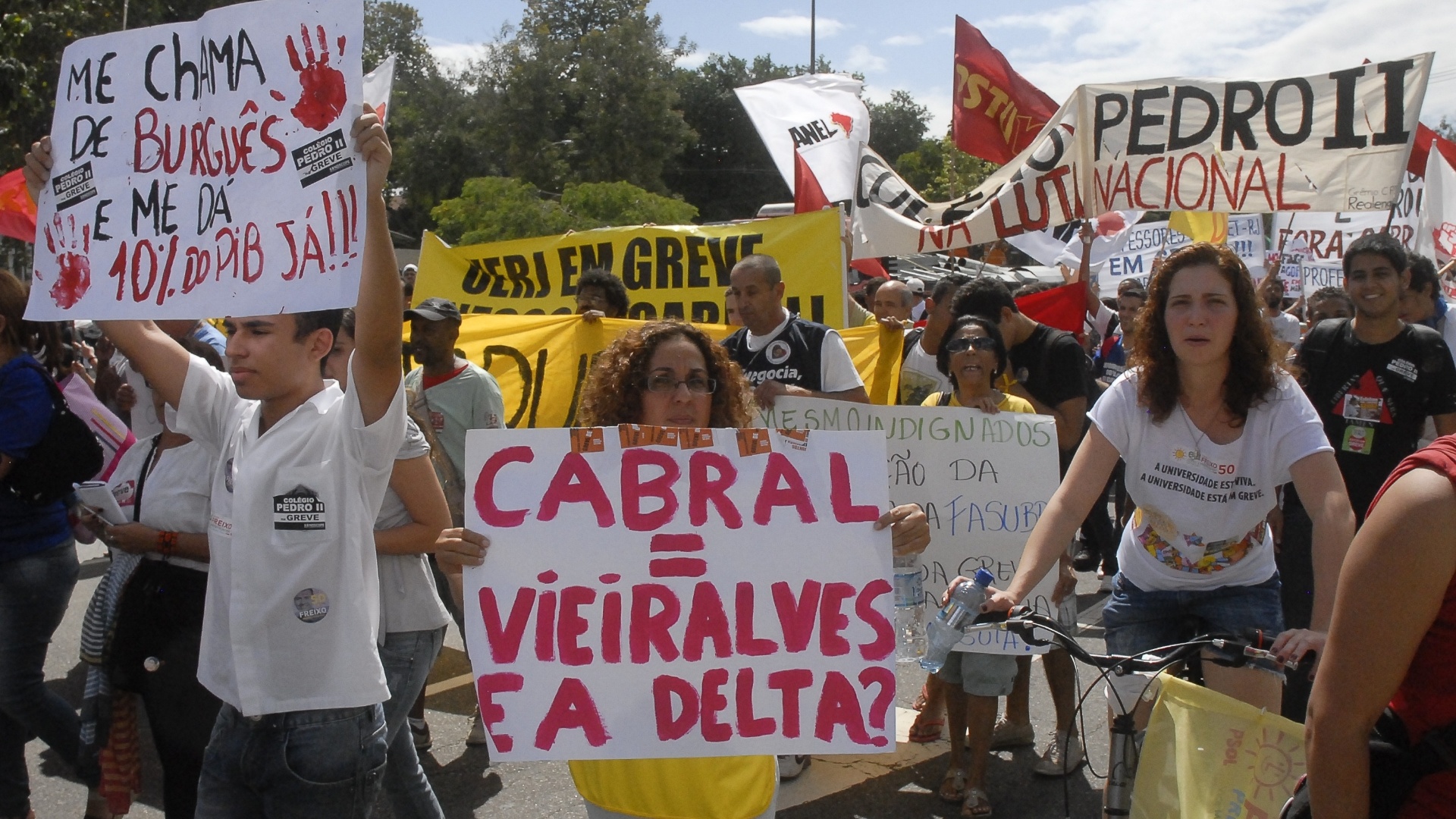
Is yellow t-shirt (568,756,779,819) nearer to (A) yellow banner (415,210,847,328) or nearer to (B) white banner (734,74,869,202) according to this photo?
(A) yellow banner (415,210,847,328)

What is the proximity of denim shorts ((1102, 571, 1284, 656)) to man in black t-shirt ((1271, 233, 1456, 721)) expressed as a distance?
1.35 m

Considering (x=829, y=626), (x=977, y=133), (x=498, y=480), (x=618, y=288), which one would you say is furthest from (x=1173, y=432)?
(x=977, y=133)

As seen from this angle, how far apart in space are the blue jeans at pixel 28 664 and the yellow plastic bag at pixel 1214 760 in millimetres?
3268

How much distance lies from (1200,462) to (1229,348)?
0.32 meters

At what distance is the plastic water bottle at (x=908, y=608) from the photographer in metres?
3.37

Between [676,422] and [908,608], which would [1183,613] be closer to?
[908,608]

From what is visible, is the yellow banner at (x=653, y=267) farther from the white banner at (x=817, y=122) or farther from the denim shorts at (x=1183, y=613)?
the denim shorts at (x=1183, y=613)

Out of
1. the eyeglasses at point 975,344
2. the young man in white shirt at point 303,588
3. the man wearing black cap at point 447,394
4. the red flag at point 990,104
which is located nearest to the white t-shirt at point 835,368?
the eyeglasses at point 975,344

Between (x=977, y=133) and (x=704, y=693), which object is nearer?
(x=704, y=693)

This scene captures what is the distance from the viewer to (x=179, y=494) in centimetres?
336

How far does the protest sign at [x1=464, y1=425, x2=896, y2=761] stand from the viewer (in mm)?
2566

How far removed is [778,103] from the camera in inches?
326

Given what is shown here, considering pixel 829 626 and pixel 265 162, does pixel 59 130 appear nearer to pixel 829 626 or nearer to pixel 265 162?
pixel 265 162

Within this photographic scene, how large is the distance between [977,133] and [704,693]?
619 cm
